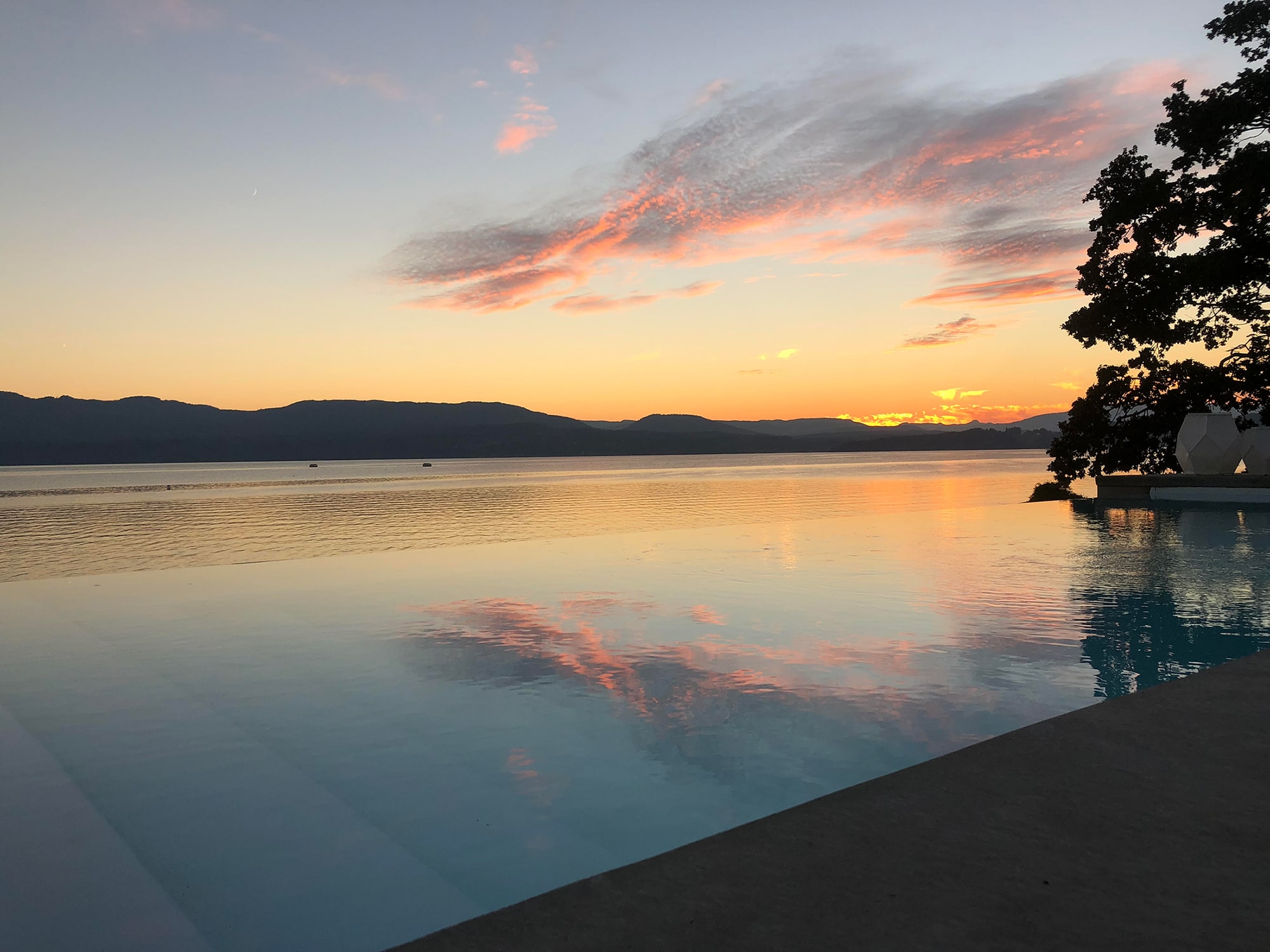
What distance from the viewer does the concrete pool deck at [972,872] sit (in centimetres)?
276

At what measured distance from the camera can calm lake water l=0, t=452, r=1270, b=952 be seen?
434cm

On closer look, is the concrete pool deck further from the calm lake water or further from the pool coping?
the pool coping

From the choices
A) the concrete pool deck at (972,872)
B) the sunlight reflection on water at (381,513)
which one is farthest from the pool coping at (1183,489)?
the concrete pool deck at (972,872)

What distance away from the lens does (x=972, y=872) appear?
124 inches

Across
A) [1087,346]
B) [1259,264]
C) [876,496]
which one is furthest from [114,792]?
[876,496]

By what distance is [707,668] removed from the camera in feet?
27.0

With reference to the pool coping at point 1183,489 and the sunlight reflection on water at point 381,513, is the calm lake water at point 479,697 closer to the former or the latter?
the sunlight reflection on water at point 381,513

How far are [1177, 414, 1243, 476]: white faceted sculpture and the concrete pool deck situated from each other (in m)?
28.9

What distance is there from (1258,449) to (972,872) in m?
31.3

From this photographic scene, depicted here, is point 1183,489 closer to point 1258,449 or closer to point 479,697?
point 1258,449

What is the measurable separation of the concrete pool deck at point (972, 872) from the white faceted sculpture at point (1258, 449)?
29007mm

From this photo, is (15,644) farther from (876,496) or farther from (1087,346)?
(876,496)

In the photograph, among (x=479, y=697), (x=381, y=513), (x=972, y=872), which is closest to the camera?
(x=972, y=872)

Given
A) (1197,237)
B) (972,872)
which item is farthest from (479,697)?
(1197,237)
